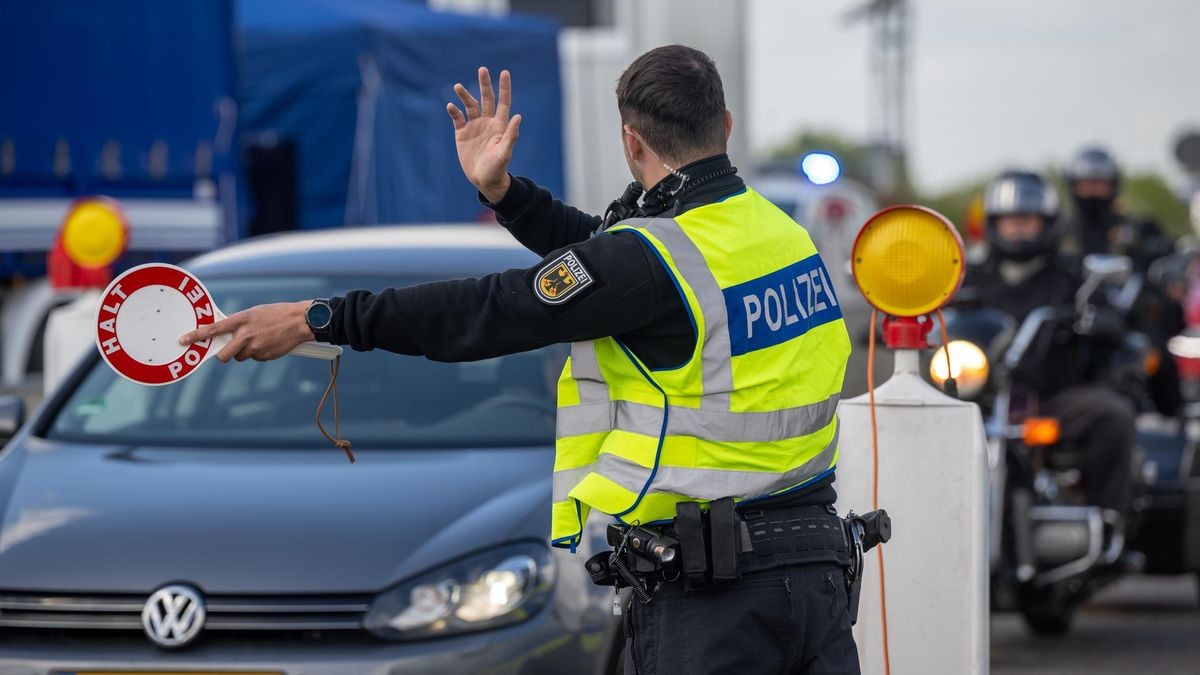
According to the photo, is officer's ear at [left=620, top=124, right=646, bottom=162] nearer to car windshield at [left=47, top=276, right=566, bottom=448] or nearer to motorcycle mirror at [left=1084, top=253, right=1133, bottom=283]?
car windshield at [left=47, top=276, right=566, bottom=448]

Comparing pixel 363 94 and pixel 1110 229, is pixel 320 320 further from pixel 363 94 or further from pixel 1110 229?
pixel 363 94

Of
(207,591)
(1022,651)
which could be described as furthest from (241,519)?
(1022,651)

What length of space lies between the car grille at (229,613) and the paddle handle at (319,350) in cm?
100

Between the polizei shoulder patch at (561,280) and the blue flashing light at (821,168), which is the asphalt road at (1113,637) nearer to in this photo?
the blue flashing light at (821,168)

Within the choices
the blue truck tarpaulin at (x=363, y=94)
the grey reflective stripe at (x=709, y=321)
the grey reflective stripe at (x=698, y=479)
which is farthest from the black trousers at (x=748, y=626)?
the blue truck tarpaulin at (x=363, y=94)

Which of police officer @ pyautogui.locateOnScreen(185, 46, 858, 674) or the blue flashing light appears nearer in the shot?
police officer @ pyautogui.locateOnScreen(185, 46, 858, 674)

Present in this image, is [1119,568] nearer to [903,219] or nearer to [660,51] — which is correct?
[903,219]

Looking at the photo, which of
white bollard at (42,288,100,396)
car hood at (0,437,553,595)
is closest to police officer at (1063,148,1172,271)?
white bollard at (42,288,100,396)

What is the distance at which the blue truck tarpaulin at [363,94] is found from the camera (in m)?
16.3

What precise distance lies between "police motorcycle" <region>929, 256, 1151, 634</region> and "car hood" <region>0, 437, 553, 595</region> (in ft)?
7.43

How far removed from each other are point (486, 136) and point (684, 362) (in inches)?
26.8

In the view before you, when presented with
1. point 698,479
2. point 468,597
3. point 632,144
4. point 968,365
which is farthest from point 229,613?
point 968,365

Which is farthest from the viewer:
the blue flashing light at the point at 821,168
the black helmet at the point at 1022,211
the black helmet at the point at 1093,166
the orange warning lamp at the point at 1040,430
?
the black helmet at the point at 1093,166

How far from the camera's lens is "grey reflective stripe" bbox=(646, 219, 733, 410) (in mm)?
3283
